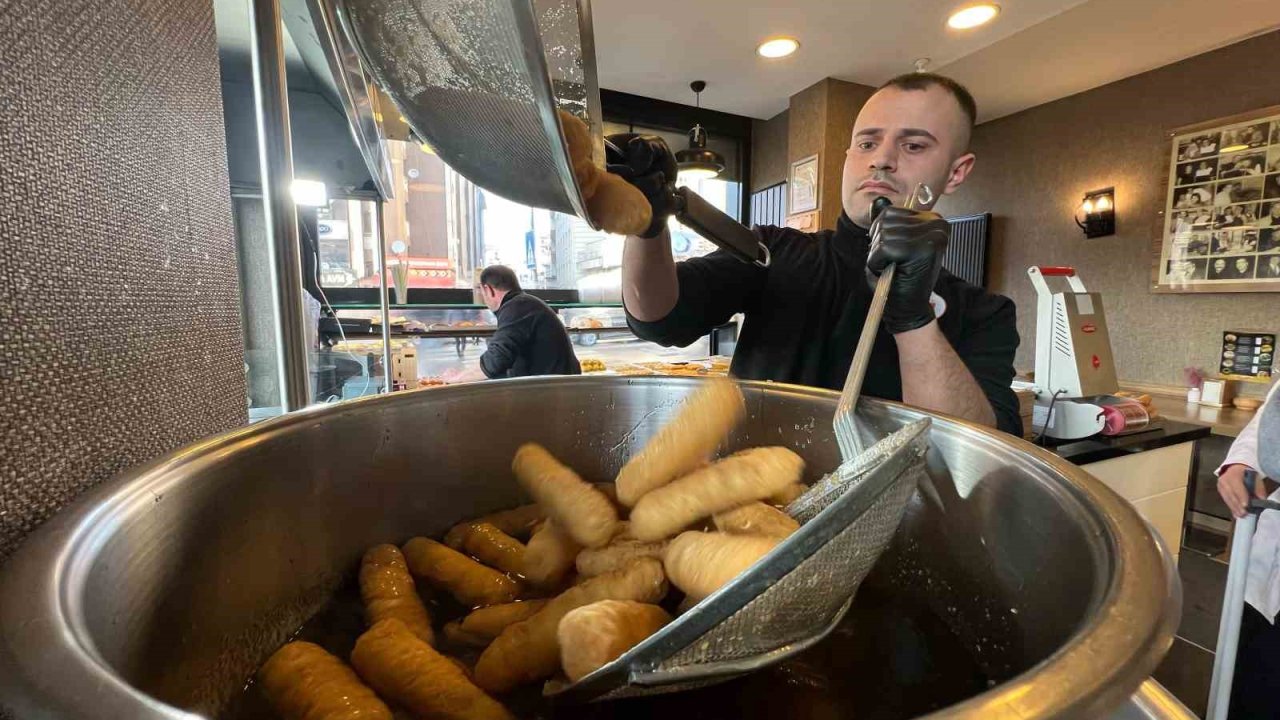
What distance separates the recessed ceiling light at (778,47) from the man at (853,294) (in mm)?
1635

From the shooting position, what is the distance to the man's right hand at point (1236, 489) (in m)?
1.24

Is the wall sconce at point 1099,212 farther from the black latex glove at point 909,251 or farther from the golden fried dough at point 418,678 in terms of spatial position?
the golden fried dough at point 418,678

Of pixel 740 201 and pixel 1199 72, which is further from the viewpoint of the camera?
pixel 740 201

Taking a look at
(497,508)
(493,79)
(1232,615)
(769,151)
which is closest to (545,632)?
(497,508)

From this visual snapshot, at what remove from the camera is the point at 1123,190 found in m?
2.96

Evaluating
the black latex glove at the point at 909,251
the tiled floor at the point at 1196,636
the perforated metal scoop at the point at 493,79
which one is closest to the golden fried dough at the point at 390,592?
the perforated metal scoop at the point at 493,79

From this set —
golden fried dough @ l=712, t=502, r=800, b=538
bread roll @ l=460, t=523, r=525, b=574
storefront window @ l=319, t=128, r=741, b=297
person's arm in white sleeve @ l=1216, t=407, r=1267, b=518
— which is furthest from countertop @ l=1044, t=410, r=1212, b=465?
storefront window @ l=319, t=128, r=741, b=297

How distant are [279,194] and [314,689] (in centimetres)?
44

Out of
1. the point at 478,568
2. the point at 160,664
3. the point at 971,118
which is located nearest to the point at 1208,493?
the point at 971,118

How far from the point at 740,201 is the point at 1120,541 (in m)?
3.97

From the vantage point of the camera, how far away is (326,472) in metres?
0.47

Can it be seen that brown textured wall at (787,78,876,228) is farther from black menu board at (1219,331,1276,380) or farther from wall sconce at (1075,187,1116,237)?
black menu board at (1219,331,1276,380)

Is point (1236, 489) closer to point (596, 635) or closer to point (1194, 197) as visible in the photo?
point (596, 635)

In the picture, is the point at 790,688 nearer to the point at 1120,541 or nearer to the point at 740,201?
the point at 1120,541
